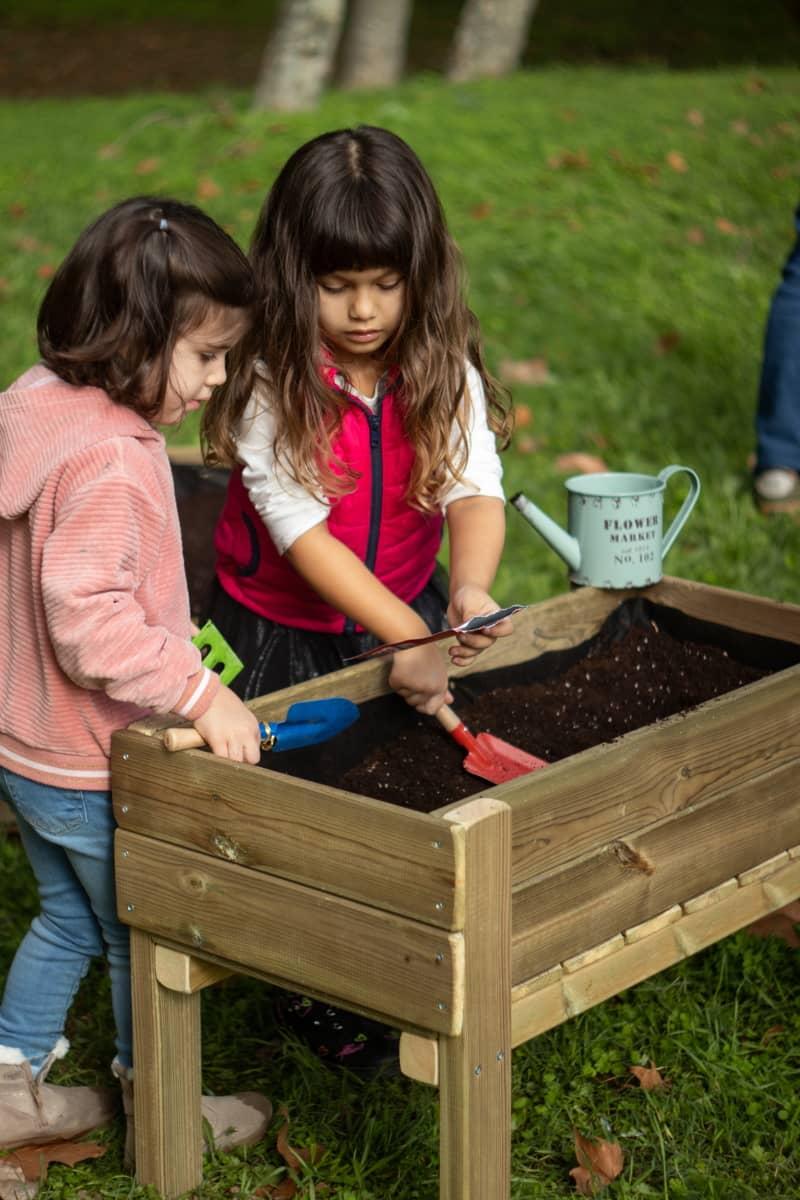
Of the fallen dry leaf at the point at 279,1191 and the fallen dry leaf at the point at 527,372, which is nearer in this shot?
the fallen dry leaf at the point at 279,1191

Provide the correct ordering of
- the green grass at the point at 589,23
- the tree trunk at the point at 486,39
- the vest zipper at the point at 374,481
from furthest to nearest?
the green grass at the point at 589,23
the tree trunk at the point at 486,39
the vest zipper at the point at 374,481

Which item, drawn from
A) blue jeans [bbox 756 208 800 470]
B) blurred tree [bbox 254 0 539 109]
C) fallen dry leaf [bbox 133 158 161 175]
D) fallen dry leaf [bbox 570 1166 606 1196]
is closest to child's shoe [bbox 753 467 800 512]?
blue jeans [bbox 756 208 800 470]

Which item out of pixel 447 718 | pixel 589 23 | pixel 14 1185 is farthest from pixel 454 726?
pixel 589 23

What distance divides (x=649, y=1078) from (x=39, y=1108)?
0.98m

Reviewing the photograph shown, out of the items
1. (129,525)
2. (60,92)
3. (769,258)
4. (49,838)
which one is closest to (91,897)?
(49,838)

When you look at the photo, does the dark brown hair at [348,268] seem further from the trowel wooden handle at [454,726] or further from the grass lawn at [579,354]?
the grass lawn at [579,354]

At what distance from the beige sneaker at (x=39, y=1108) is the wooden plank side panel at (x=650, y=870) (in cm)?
85

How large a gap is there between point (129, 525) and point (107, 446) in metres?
0.11

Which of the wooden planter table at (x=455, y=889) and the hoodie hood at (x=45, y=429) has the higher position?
the hoodie hood at (x=45, y=429)

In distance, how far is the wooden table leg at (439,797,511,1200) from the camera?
1950 millimetres

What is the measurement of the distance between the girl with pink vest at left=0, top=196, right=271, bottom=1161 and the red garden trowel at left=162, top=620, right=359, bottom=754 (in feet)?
0.32

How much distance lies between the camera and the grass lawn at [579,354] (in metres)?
2.56

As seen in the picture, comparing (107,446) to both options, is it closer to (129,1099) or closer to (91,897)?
(91,897)

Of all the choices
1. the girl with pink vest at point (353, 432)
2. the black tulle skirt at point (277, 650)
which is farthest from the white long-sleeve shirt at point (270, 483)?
the black tulle skirt at point (277, 650)
